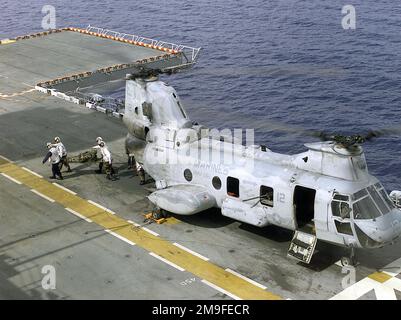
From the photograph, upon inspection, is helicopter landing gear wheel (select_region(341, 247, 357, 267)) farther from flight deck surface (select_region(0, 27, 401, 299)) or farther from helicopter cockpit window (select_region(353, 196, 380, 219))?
helicopter cockpit window (select_region(353, 196, 380, 219))

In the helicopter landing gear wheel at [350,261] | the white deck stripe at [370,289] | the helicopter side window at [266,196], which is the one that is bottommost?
the white deck stripe at [370,289]

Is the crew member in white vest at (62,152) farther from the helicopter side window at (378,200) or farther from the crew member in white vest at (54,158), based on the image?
the helicopter side window at (378,200)

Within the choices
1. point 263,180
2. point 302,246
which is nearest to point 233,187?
point 263,180

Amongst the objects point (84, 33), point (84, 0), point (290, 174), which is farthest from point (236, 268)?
point (84, 0)

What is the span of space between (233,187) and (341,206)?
4.55m

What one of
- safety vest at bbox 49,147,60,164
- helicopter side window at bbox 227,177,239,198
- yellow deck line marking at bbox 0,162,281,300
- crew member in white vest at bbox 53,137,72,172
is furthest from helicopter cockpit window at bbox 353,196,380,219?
crew member in white vest at bbox 53,137,72,172

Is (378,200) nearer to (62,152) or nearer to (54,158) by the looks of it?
(54,158)

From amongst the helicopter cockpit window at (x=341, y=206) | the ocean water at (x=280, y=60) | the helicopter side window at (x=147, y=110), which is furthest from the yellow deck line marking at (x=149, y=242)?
the ocean water at (x=280, y=60)

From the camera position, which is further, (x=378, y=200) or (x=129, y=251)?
(x=129, y=251)

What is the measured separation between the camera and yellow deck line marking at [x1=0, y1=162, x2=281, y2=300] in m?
19.0

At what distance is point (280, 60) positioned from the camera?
195 feet

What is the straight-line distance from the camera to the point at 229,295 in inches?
730

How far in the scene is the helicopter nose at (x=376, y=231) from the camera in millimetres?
18875

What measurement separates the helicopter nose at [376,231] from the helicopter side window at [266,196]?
11.0 feet
